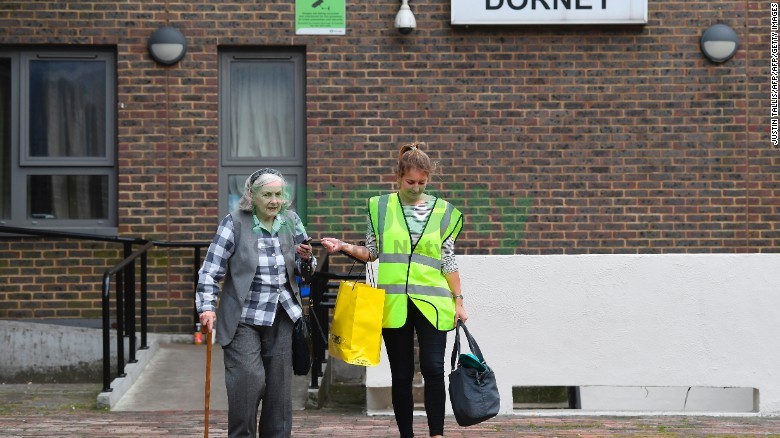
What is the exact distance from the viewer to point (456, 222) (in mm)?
6574

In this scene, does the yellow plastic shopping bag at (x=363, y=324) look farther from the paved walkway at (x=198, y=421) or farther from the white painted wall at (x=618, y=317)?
the white painted wall at (x=618, y=317)

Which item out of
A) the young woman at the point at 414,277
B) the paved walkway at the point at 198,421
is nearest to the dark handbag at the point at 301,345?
the young woman at the point at 414,277

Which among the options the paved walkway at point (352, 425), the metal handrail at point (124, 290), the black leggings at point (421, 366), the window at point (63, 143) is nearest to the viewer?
the black leggings at point (421, 366)

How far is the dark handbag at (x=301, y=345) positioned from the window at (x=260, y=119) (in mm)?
4855

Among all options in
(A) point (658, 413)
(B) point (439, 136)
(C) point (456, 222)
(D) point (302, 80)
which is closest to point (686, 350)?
(A) point (658, 413)

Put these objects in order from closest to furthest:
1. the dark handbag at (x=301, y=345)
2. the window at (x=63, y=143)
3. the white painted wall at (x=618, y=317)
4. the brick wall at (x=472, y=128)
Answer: the dark handbag at (x=301, y=345) < the white painted wall at (x=618, y=317) < the brick wall at (x=472, y=128) < the window at (x=63, y=143)

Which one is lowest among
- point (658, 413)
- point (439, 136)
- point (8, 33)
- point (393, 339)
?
point (658, 413)

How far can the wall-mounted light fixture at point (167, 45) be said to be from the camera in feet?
35.1

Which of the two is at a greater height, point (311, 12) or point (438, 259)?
point (311, 12)

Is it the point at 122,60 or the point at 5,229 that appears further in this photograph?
the point at 122,60

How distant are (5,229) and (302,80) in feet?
9.60

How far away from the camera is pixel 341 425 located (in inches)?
314

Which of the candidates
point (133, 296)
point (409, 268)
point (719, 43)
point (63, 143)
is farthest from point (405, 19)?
point (409, 268)

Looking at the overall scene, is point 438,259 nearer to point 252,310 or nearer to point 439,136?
point 252,310
